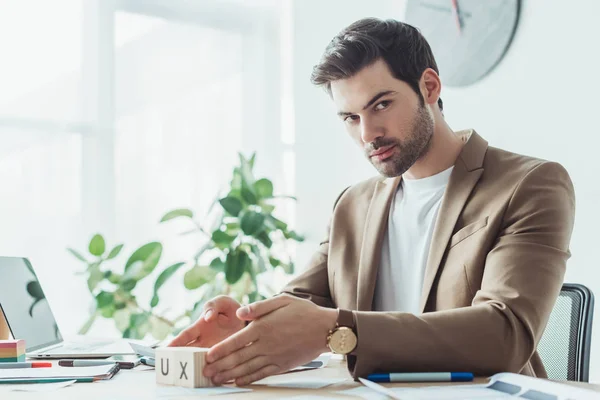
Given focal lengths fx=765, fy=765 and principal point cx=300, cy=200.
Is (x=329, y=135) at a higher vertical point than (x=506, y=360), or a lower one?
higher

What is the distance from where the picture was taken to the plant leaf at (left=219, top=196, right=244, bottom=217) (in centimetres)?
369

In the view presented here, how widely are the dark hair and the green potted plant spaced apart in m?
1.98

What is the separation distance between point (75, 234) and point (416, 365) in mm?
2828

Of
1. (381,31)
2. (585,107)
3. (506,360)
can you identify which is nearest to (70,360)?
(506,360)

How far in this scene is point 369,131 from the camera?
66.6 inches

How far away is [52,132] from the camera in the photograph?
12.2ft

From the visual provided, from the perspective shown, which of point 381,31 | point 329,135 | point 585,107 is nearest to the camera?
point 381,31

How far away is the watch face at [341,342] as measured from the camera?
119 centimetres

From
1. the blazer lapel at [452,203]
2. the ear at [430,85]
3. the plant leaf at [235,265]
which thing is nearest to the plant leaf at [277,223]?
the plant leaf at [235,265]

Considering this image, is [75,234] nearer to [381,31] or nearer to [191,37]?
[191,37]

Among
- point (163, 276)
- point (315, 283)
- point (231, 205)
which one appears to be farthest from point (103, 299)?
point (315, 283)

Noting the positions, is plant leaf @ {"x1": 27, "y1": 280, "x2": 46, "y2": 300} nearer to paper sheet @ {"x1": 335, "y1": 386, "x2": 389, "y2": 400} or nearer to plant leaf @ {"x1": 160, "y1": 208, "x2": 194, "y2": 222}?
paper sheet @ {"x1": 335, "y1": 386, "x2": 389, "y2": 400}

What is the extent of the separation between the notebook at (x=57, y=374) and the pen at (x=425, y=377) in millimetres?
452

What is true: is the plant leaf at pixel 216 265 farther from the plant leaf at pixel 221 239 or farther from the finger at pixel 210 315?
the finger at pixel 210 315
